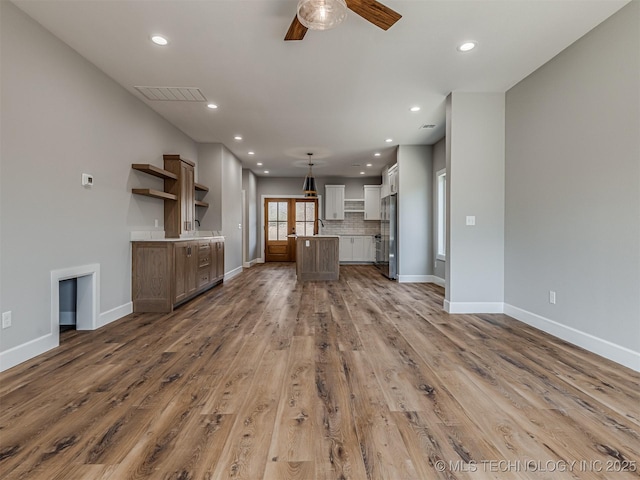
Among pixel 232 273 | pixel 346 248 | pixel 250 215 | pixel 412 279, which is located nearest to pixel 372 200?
pixel 346 248

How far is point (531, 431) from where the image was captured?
1.53 metres

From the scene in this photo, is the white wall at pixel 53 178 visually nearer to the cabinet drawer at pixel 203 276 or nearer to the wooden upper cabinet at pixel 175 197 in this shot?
the wooden upper cabinet at pixel 175 197

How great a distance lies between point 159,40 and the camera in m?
2.71

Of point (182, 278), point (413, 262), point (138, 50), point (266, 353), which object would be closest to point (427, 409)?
point (266, 353)

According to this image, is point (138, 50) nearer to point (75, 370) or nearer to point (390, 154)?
point (75, 370)

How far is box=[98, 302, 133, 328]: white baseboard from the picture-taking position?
3.29 m

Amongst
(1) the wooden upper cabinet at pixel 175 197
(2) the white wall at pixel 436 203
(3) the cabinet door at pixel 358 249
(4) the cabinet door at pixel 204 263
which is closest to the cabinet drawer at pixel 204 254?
(4) the cabinet door at pixel 204 263

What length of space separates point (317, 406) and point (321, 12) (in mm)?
2399

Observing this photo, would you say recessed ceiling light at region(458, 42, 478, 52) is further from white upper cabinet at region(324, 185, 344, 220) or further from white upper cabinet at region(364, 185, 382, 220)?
white upper cabinet at region(324, 185, 344, 220)

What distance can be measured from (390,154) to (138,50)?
5264 millimetres

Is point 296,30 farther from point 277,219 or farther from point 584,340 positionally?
point 277,219

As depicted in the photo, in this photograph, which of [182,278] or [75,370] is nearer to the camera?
[75,370]

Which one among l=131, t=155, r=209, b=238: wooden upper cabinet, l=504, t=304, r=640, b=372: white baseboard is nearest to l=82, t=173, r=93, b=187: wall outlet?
l=131, t=155, r=209, b=238: wooden upper cabinet

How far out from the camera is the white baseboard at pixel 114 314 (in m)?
3.29
